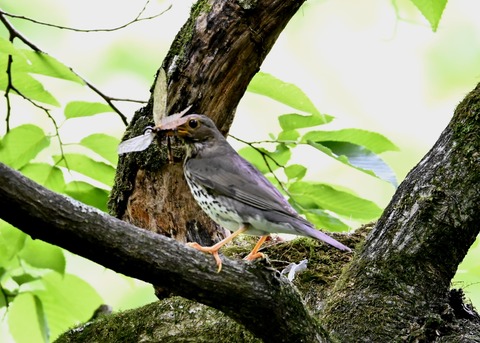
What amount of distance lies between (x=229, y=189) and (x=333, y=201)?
1.43 meters

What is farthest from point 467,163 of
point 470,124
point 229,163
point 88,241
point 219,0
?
point 88,241

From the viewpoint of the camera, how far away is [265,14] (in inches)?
198

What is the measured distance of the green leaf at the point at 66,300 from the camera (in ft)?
19.2

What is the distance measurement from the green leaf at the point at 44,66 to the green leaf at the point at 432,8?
200 cm

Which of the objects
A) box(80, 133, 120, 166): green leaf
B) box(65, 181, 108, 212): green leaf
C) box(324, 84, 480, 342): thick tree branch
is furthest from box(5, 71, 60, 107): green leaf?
box(324, 84, 480, 342): thick tree branch

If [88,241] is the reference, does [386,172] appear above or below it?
above

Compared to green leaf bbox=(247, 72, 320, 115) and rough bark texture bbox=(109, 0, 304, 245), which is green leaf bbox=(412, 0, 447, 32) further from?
green leaf bbox=(247, 72, 320, 115)

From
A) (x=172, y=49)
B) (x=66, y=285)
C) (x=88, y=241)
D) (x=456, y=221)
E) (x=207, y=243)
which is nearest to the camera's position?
(x=88, y=241)

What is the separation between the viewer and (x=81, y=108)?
5359 mm

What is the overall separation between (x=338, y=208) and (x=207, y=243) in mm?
926

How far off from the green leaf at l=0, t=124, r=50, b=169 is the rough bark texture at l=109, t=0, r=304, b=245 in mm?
529

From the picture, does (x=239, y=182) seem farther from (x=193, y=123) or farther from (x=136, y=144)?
(x=136, y=144)

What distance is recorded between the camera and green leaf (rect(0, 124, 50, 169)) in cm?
538

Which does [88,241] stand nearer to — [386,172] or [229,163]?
[229,163]
